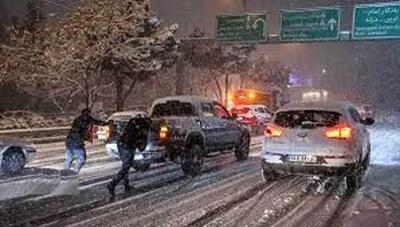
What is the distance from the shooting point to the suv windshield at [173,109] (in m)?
15.3

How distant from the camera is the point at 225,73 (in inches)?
2045

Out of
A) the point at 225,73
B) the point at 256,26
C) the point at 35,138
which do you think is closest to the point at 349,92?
the point at 225,73

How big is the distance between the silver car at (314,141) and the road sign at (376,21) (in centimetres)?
2016

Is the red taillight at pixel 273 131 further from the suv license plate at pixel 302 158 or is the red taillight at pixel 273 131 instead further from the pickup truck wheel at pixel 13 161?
the pickup truck wheel at pixel 13 161

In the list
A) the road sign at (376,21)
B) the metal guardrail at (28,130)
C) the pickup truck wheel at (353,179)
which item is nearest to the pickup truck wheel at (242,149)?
the pickup truck wheel at (353,179)

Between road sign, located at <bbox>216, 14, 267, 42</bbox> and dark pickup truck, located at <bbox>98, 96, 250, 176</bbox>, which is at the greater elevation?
road sign, located at <bbox>216, 14, 267, 42</bbox>

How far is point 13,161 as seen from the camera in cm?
1373

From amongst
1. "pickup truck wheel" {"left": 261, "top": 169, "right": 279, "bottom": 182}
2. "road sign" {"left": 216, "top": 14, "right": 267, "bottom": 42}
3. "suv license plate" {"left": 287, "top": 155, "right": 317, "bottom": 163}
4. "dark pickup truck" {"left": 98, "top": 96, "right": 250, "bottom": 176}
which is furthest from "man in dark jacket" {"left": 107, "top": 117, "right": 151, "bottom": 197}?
"road sign" {"left": 216, "top": 14, "right": 267, "bottom": 42}

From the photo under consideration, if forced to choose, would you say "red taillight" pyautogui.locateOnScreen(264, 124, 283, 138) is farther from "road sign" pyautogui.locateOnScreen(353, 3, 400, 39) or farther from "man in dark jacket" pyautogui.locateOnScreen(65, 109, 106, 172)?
"road sign" pyautogui.locateOnScreen(353, 3, 400, 39)

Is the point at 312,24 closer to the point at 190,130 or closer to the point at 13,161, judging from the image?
the point at 190,130

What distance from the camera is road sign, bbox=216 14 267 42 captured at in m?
34.5

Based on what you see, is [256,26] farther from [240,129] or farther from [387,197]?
[387,197]

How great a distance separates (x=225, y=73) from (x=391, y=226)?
43400 millimetres

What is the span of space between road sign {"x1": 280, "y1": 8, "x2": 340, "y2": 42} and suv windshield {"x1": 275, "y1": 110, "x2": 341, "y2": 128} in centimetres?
2130
